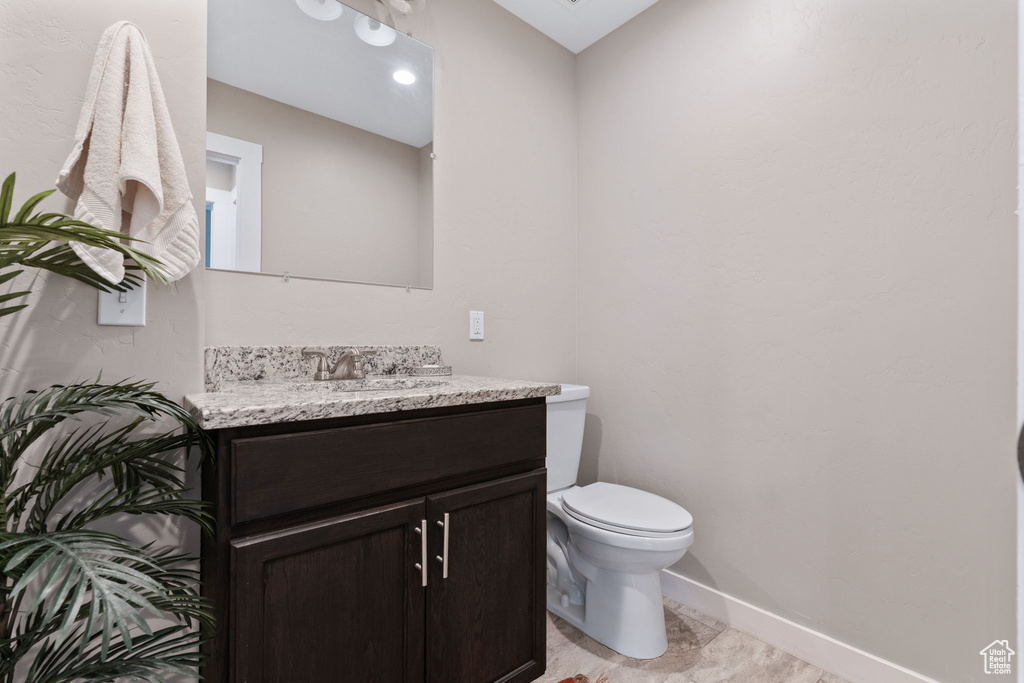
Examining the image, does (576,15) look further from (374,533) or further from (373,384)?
(374,533)

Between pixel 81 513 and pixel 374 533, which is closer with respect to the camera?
pixel 81 513

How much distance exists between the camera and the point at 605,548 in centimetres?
152

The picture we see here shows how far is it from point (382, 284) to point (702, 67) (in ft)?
4.82

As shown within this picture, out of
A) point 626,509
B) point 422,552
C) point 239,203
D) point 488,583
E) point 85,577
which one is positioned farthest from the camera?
point 626,509

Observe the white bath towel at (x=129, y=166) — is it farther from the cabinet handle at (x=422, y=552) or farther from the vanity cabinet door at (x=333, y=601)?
the cabinet handle at (x=422, y=552)

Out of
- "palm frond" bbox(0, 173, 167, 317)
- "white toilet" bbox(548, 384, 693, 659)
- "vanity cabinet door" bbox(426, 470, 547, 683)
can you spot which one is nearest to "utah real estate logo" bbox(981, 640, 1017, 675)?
"white toilet" bbox(548, 384, 693, 659)

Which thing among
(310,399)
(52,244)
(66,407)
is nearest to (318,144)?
(52,244)

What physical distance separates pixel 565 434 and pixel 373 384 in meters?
0.81

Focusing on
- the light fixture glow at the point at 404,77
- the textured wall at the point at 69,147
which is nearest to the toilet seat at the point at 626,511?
the textured wall at the point at 69,147

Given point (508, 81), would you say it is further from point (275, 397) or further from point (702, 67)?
point (275, 397)

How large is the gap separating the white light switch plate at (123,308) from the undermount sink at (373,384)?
37cm

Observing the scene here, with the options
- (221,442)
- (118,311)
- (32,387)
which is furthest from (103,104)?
(221,442)

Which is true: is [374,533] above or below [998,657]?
above

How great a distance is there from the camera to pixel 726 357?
5.78 ft
